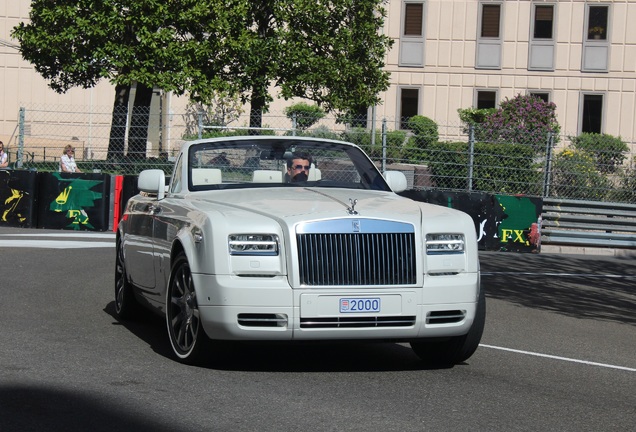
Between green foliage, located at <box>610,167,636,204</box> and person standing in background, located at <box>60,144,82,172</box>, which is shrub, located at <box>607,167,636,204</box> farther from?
person standing in background, located at <box>60,144,82,172</box>

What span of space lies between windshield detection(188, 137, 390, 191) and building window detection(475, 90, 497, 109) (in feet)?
121

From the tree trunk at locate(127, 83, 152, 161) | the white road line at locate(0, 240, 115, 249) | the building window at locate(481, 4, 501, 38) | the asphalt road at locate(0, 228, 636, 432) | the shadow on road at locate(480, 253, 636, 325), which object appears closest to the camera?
the asphalt road at locate(0, 228, 636, 432)

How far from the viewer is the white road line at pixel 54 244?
18.6 m

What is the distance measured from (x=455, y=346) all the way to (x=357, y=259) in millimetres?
1024

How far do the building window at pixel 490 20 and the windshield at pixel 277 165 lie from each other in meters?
36.6

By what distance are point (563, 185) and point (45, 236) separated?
31.8 feet

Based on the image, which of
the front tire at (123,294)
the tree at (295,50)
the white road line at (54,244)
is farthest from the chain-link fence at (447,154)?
the front tire at (123,294)

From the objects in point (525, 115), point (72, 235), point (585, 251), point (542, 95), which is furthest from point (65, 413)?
→ point (542, 95)

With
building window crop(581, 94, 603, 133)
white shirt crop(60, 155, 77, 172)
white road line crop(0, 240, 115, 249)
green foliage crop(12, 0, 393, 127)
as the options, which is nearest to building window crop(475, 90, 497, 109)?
building window crop(581, 94, 603, 133)

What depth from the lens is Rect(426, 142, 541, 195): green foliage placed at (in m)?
24.8

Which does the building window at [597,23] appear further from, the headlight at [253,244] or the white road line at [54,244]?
the headlight at [253,244]

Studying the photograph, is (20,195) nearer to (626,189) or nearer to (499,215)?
(499,215)

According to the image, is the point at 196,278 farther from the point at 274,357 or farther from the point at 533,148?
the point at 533,148

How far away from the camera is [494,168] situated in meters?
25.0
